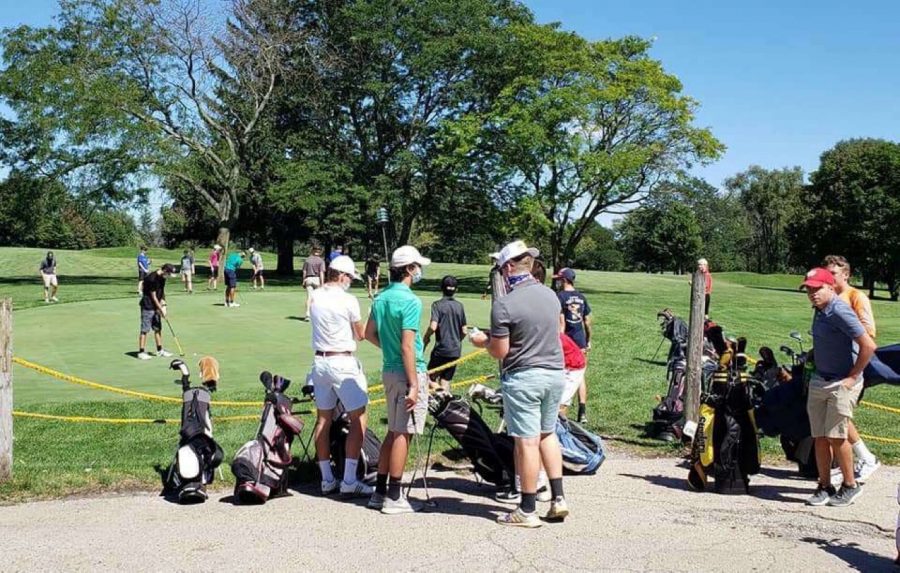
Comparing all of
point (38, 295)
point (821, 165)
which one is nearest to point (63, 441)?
point (38, 295)

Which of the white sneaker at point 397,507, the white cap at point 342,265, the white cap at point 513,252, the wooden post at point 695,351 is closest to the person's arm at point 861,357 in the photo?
the wooden post at point 695,351

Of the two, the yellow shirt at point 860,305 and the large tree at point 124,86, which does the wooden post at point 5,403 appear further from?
the large tree at point 124,86

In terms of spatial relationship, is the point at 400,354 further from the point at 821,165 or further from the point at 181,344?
the point at 821,165

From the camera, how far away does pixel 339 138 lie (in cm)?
4838

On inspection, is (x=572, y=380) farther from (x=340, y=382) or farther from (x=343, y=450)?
(x=340, y=382)

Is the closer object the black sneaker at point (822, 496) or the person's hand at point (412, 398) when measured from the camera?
the person's hand at point (412, 398)

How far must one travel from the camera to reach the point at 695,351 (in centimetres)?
872

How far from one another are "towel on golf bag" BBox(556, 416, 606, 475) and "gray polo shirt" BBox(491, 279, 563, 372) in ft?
5.84

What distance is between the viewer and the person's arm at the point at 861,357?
6.34 metres

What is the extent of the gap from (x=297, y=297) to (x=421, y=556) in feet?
67.2

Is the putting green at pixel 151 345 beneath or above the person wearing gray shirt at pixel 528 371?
beneath

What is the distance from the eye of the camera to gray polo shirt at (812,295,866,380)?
21.2 ft

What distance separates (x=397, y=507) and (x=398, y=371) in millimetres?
1047

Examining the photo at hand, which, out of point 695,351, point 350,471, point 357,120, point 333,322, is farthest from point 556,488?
point 357,120
